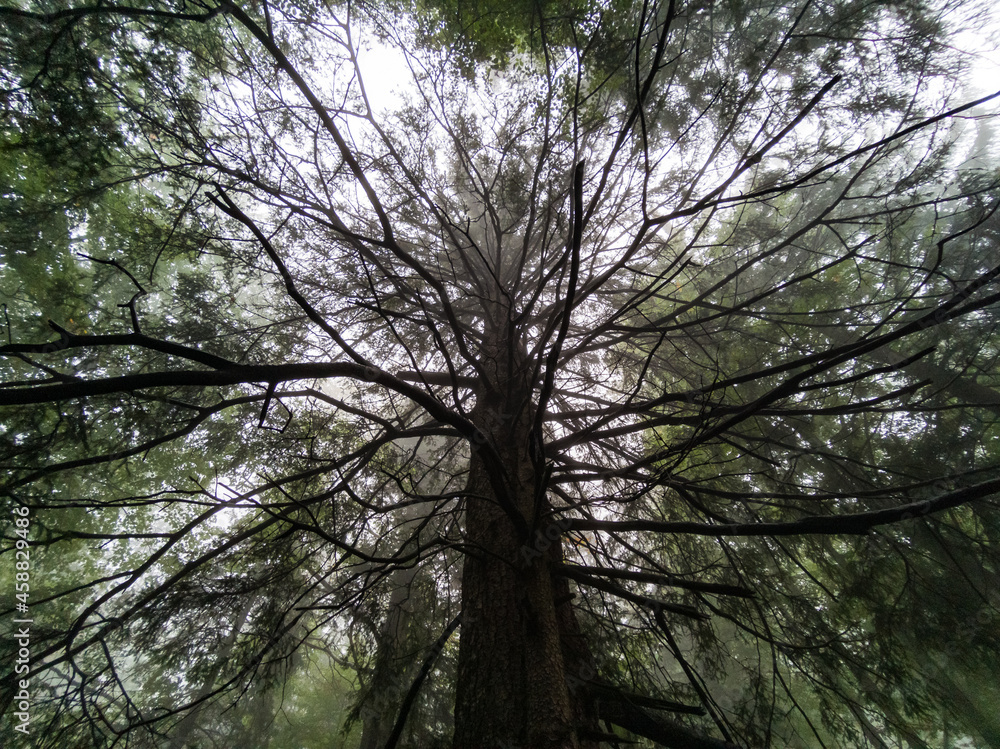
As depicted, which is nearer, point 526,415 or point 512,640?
point 512,640

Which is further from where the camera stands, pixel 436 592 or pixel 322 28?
pixel 436 592

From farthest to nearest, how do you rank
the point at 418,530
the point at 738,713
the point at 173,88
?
the point at 173,88, the point at 738,713, the point at 418,530

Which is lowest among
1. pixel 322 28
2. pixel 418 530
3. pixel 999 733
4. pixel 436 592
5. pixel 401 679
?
pixel 999 733

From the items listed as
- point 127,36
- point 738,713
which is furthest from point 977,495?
point 127,36

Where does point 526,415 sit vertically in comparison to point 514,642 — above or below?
above

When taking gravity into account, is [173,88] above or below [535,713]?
above

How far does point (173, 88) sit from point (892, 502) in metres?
6.86

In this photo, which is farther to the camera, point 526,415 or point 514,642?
point 526,415

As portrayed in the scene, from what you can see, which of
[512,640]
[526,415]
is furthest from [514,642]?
[526,415]

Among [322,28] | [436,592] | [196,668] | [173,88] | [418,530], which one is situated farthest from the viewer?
[436,592]

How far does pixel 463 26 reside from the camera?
3.86m

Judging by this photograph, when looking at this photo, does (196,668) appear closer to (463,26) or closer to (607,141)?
(463,26)

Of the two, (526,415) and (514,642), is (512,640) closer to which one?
(514,642)

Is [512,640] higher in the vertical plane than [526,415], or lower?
lower
